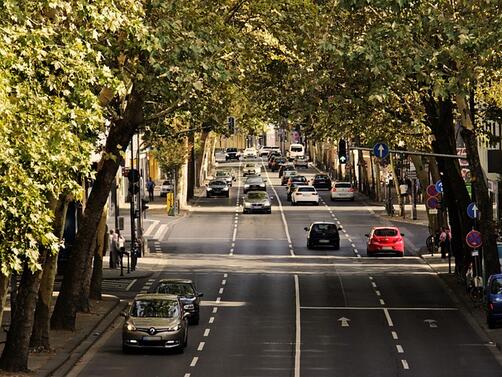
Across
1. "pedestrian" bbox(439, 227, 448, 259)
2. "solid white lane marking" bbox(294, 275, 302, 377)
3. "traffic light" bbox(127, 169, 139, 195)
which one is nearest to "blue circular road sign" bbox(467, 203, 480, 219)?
"solid white lane marking" bbox(294, 275, 302, 377)

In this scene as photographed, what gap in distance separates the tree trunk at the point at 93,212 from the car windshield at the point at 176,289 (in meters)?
2.52

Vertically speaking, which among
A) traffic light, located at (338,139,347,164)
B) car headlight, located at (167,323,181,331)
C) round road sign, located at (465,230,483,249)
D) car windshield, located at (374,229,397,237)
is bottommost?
car headlight, located at (167,323,181,331)

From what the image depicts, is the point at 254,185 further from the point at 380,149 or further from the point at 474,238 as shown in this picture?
the point at 474,238

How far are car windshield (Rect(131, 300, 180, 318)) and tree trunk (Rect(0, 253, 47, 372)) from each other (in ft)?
14.8

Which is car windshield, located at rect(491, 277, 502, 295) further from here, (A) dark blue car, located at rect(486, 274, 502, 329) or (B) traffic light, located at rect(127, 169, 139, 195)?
(B) traffic light, located at rect(127, 169, 139, 195)

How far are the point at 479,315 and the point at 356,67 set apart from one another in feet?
36.6

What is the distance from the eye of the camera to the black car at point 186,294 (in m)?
44.7

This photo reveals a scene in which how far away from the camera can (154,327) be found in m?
38.6

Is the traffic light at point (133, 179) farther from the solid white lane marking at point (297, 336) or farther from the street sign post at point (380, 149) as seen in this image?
the street sign post at point (380, 149)

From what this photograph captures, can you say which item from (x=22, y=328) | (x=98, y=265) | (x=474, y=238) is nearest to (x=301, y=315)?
(x=474, y=238)

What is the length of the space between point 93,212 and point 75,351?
4.55 meters

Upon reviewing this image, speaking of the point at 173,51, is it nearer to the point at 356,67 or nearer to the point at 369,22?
the point at 356,67

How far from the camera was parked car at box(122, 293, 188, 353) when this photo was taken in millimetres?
38656

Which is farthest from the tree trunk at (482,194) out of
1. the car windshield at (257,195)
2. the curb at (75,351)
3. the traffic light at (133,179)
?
the car windshield at (257,195)
